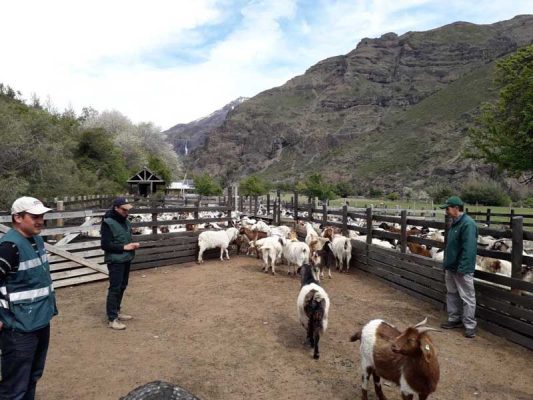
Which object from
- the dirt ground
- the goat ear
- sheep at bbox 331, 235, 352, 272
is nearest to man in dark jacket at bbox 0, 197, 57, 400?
the dirt ground

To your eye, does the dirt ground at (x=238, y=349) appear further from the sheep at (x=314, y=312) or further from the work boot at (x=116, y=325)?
the sheep at (x=314, y=312)

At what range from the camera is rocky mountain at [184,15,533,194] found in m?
75.8

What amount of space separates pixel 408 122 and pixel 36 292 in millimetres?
98155

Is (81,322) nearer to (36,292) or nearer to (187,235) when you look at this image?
(36,292)

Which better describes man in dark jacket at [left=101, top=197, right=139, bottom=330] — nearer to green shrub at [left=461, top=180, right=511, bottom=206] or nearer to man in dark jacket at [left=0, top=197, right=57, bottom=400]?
man in dark jacket at [left=0, top=197, right=57, bottom=400]

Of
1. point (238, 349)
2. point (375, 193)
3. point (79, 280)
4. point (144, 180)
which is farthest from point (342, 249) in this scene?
point (375, 193)

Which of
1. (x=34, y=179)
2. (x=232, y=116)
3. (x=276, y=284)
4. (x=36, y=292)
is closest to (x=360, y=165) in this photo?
(x=34, y=179)

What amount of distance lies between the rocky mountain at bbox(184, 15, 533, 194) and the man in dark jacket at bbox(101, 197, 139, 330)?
6816cm

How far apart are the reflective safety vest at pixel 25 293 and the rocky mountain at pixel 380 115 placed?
7074 cm

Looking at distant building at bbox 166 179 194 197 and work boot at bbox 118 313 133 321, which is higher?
distant building at bbox 166 179 194 197

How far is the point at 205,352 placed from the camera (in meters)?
5.53

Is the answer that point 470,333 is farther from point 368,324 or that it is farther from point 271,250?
point 271,250

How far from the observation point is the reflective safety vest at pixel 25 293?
10.1 feet

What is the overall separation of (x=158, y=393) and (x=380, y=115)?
140546 mm
